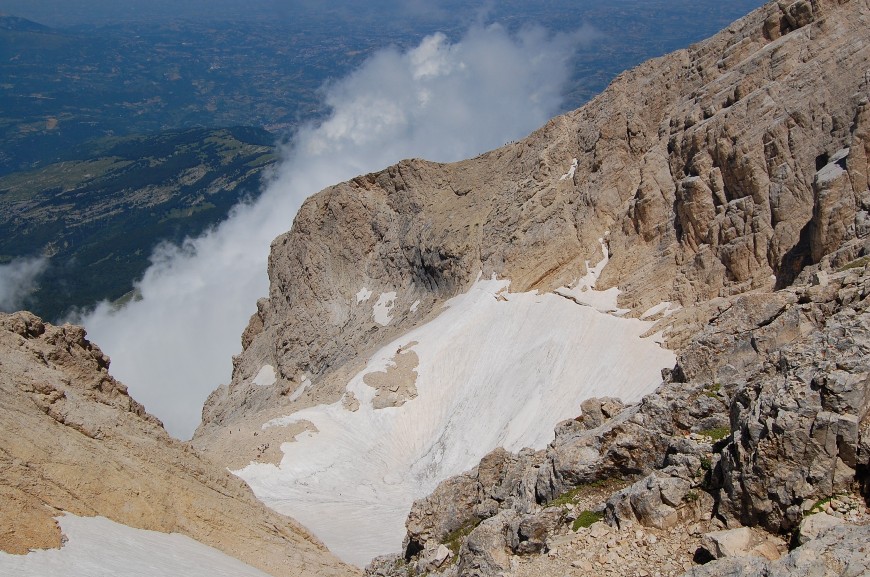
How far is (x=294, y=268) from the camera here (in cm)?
9081

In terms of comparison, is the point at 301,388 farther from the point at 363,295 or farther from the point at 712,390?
the point at 712,390

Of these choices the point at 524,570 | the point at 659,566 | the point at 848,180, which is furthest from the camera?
the point at 848,180

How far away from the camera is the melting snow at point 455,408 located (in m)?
46.4

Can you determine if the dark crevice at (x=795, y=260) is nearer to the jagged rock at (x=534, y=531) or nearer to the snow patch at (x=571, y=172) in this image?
the snow patch at (x=571, y=172)

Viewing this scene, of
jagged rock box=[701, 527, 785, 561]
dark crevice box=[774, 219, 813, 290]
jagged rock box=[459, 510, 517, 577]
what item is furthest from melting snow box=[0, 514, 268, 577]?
dark crevice box=[774, 219, 813, 290]

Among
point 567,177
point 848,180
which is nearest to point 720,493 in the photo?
point 848,180

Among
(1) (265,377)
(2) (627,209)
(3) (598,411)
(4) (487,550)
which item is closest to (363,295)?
(1) (265,377)

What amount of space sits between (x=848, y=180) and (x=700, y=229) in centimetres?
1354

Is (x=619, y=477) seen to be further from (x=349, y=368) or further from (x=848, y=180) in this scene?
(x=349, y=368)

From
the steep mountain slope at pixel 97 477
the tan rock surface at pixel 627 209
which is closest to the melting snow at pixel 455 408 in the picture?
the tan rock surface at pixel 627 209

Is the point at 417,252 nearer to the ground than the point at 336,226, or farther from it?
nearer to the ground

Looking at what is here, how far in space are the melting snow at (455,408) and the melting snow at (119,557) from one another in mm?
17401

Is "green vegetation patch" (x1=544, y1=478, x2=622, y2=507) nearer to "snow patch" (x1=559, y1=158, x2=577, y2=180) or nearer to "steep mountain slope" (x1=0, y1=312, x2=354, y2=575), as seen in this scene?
"steep mountain slope" (x1=0, y1=312, x2=354, y2=575)

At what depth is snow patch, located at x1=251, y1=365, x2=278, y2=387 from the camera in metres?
79.1
